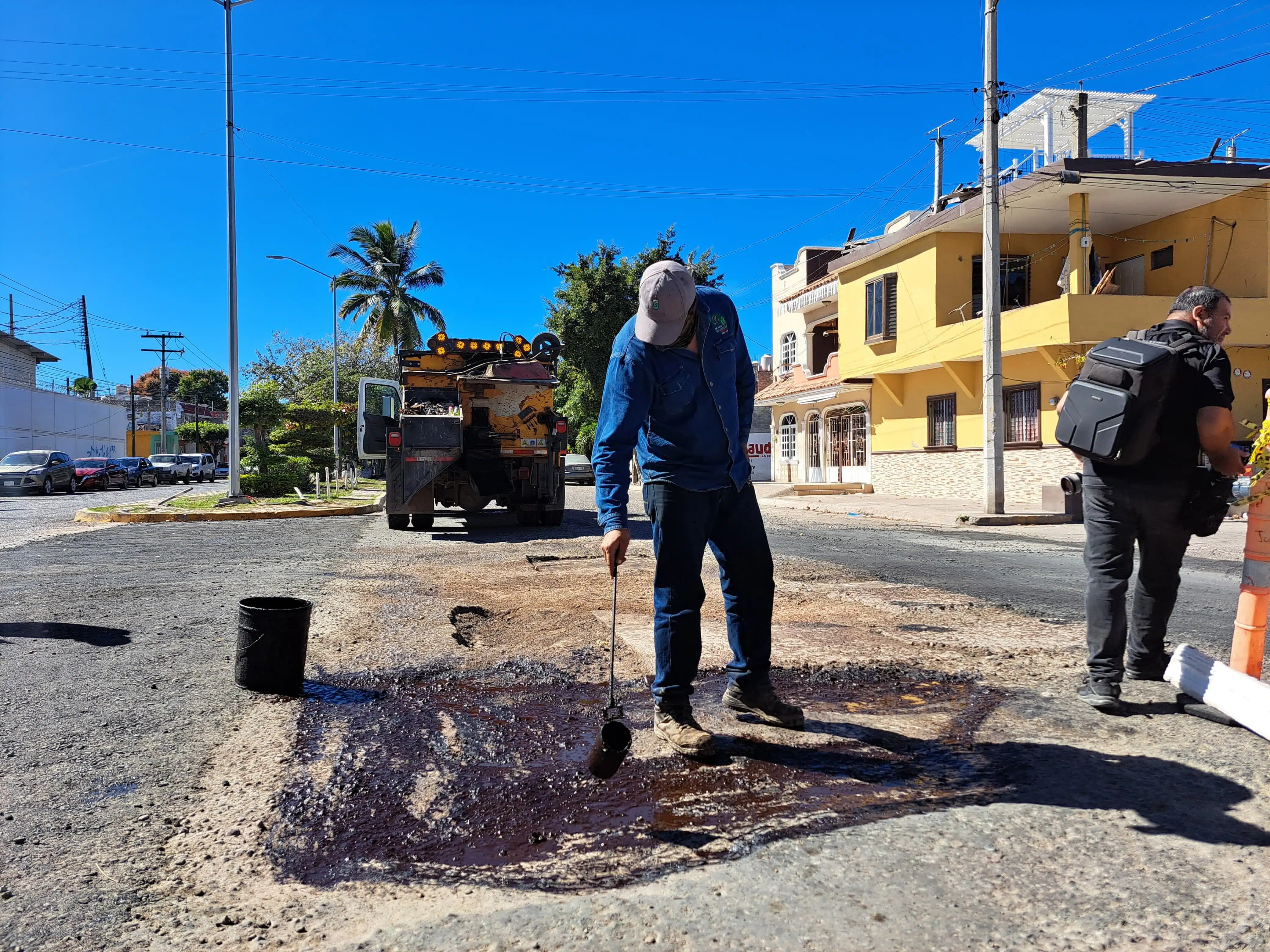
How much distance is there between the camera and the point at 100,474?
103 ft

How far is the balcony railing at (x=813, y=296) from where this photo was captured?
2806 centimetres

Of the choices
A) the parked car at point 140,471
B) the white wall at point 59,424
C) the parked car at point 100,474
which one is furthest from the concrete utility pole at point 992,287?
the white wall at point 59,424

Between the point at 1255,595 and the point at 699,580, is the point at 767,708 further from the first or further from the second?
the point at 1255,595

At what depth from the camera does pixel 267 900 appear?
212 centimetres

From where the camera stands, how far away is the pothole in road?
235cm

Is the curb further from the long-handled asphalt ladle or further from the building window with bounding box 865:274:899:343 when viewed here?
the building window with bounding box 865:274:899:343

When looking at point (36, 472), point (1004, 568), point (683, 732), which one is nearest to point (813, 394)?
point (1004, 568)

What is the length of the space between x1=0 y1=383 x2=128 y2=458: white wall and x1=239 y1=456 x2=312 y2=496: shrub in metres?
21.8

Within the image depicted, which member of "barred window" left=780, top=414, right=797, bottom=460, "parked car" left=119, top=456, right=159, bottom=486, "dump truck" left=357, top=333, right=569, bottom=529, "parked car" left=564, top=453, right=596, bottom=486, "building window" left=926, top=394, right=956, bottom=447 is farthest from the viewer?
"parked car" left=119, top=456, right=159, bottom=486

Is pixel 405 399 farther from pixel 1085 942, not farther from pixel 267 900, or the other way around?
pixel 1085 942

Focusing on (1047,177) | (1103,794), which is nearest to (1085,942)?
(1103,794)

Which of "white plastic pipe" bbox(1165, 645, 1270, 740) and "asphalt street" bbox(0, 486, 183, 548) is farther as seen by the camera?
"asphalt street" bbox(0, 486, 183, 548)

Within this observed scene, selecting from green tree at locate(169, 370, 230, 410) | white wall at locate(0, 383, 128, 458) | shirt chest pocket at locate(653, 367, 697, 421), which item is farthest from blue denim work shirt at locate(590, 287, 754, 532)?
→ green tree at locate(169, 370, 230, 410)

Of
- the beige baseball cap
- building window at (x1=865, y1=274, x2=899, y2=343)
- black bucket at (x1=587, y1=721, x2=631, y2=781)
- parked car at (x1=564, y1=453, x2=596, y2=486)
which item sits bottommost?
black bucket at (x1=587, y1=721, x2=631, y2=781)
